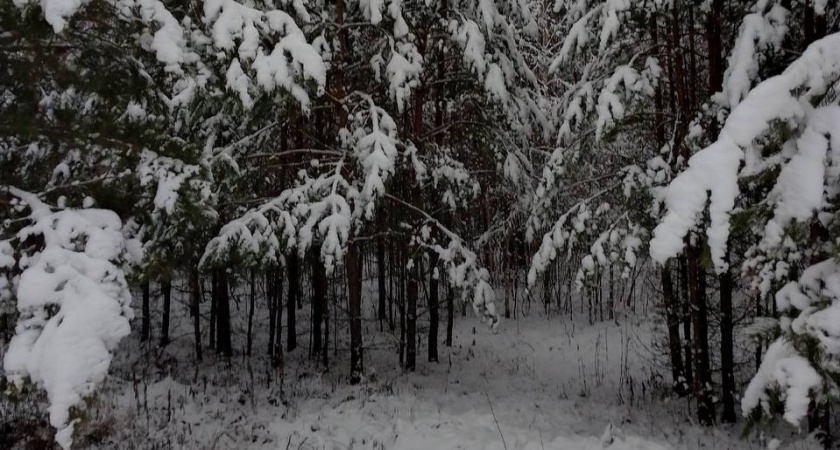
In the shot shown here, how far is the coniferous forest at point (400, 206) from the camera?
11.0 ft

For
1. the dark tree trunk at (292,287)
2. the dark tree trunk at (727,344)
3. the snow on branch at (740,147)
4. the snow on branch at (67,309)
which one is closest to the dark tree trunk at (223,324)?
the dark tree trunk at (292,287)

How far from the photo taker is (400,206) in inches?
492

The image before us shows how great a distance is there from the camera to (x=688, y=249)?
832 cm

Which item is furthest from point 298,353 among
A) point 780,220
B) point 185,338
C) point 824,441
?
point 780,220

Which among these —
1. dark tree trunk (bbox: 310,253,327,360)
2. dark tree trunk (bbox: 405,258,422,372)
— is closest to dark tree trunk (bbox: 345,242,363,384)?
dark tree trunk (bbox: 405,258,422,372)

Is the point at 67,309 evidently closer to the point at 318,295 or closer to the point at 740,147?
the point at 740,147

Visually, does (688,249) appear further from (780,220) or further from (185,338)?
(185,338)

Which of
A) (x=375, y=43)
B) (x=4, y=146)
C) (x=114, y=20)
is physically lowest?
(x=4, y=146)

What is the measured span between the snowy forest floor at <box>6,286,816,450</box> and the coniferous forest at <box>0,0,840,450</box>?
75 mm

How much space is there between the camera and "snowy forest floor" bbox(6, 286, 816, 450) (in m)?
7.39

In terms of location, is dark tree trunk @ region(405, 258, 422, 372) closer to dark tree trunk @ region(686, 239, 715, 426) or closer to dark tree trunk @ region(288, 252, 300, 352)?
dark tree trunk @ region(288, 252, 300, 352)

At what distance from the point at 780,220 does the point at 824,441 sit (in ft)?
17.1

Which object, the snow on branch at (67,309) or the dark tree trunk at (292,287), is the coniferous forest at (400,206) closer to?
the snow on branch at (67,309)

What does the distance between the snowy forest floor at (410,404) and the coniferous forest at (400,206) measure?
→ 0.07 metres
